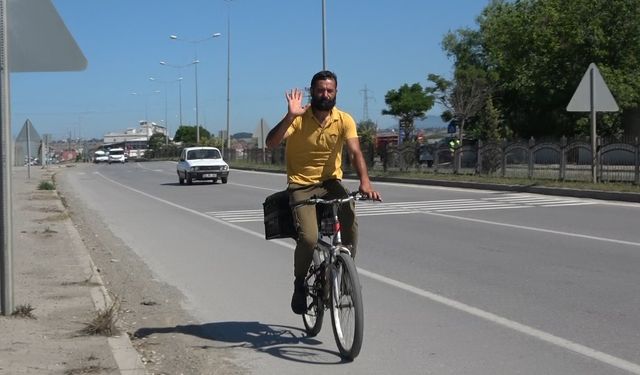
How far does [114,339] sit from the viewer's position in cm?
590

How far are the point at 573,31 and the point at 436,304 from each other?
40236 mm

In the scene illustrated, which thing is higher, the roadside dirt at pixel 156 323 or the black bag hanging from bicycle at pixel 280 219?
the black bag hanging from bicycle at pixel 280 219

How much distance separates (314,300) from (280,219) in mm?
699

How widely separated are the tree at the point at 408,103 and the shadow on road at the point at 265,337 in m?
50.6

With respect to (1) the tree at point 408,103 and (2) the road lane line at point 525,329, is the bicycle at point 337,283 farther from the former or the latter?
(1) the tree at point 408,103

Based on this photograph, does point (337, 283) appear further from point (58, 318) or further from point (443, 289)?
point (443, 289)

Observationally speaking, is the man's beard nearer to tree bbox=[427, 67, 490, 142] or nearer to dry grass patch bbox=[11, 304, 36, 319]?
dry grass patch bbox=[11, 304, 36, 319]

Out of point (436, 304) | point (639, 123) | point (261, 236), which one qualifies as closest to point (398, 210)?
point (261, 236)

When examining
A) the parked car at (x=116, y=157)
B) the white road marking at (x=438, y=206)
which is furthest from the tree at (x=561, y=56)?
the parked car at (x=116, y=157)

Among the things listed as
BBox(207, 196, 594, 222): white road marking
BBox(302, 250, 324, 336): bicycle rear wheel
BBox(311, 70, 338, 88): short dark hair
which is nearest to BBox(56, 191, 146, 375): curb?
BBox(302, 250, 324, 336): bicycle rear wheel

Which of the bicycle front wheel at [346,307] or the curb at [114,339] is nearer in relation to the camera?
the bicycle front wheel at [346,307]

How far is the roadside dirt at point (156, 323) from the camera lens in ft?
18.1

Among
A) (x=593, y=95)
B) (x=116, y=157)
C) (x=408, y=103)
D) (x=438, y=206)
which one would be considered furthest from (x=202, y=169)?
(x=116, y=157)

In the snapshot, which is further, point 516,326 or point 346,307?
point 516,326
